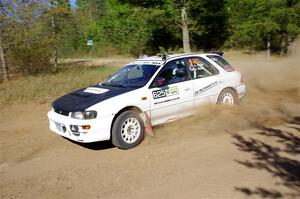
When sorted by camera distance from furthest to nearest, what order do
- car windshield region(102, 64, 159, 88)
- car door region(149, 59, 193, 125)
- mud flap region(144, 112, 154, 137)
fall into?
1. car windshield region(102, 64, 159, 88)
2. car door region(149, 59, 193, 125)
3. mud flap region(144, 112, 154, 137)

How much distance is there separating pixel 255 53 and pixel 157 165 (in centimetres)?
2522

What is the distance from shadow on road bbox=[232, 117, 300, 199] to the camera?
427cm

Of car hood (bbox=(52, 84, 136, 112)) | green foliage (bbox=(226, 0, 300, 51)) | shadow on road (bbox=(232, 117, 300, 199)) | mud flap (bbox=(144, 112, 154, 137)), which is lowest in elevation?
shadow on road (bbox=(232, 117, 300, 199))

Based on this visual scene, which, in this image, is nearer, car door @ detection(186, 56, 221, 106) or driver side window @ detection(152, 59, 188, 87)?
driver side window @ detection(152, 59, 188, 87)

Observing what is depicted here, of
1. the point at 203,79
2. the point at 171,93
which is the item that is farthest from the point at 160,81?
the point at 203,79

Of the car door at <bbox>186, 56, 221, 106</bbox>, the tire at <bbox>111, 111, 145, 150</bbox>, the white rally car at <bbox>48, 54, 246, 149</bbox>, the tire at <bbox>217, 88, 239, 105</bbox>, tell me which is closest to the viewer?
the white rally car at <bbox>48, 54, 246, 149</bbox>

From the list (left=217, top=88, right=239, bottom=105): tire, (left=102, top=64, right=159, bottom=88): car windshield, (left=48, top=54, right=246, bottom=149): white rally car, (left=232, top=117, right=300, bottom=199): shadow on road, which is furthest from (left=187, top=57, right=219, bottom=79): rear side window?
Result: (left=232, top=117, right=300, bottom=199): shadow on road

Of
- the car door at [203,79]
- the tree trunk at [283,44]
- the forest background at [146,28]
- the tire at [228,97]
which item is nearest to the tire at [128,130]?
the car door at [203,79]

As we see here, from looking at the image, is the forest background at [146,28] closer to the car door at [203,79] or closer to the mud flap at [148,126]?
the car door at [203,79]

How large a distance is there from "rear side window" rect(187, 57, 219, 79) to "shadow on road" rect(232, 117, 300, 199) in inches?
65.8

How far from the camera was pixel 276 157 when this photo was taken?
533 centimetres

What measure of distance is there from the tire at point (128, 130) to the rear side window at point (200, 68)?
6.03ft

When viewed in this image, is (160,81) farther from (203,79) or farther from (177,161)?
(177,161)

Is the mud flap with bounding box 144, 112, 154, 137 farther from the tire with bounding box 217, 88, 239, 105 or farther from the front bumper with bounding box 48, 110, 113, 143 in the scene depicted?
the tire with bounding box 217, 88, 239, 105
